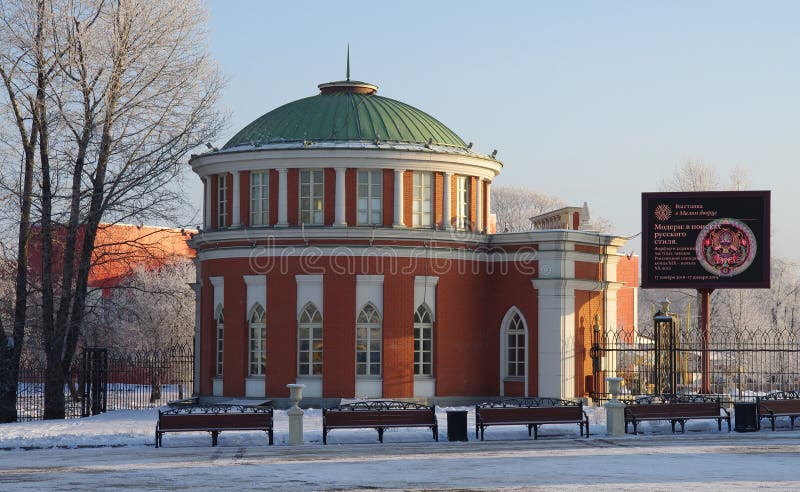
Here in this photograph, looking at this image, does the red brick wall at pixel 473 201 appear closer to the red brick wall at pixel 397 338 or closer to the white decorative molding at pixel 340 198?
the red brick wall at pixel 397 338

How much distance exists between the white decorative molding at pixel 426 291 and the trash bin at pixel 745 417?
36.0 feet

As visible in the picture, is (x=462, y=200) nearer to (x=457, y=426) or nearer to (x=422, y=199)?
(x=422, y=199)

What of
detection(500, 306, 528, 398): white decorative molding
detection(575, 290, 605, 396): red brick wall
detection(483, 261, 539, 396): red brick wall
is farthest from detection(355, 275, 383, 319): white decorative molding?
detection(575, 290, 605, 396): red brick wall

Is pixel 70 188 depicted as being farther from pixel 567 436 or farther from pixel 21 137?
pixel 567 436

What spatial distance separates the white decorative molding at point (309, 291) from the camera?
1494 inches

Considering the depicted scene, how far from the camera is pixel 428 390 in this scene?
3866cm

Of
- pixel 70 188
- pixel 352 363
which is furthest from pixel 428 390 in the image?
pixel 70 188

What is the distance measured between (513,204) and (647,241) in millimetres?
60915

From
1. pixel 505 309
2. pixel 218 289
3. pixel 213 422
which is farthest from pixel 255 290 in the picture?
pixel 213 422

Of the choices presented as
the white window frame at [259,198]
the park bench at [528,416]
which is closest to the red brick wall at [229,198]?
the white window frame at [259,198]

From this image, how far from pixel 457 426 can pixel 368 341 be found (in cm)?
902

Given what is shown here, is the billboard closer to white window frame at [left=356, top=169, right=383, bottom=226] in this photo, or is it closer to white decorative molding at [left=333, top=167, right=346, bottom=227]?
white window frame at [left=356, top=169, right=383, bottom=226]

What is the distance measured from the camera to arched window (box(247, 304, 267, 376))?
38500 millimetres

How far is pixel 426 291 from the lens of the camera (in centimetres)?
3884
